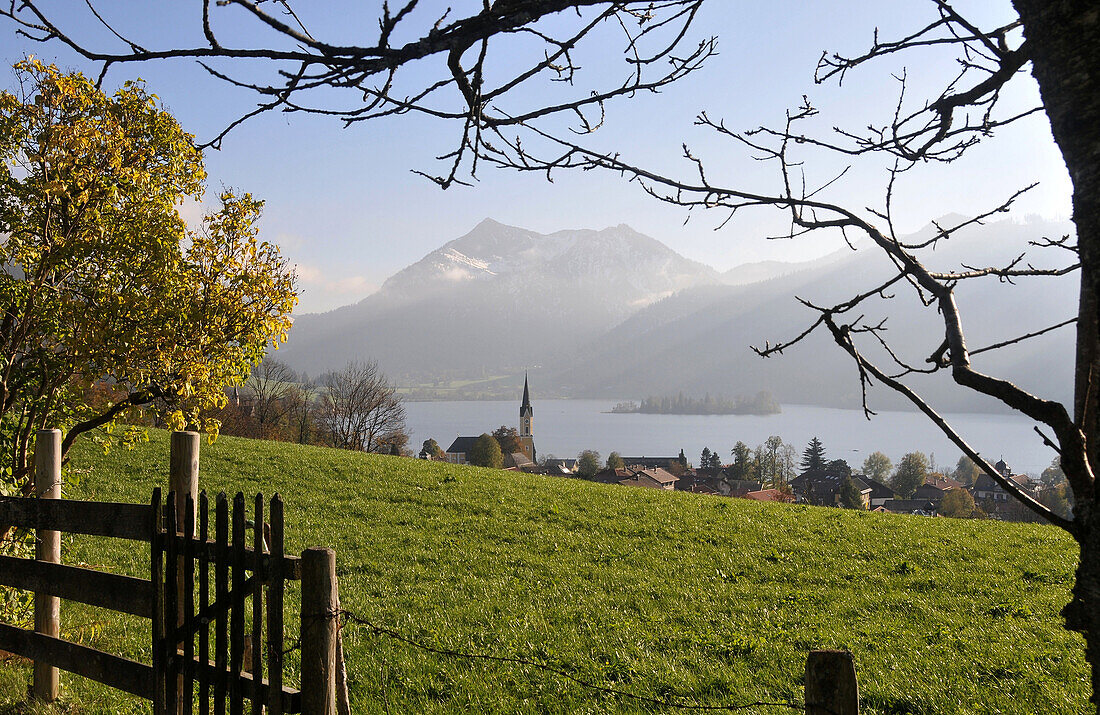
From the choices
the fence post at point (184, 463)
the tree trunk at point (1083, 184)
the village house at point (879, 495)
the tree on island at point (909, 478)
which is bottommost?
the village house at point (879, 495)

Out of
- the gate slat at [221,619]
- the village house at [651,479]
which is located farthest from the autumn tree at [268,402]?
the gate slat at [221,619]

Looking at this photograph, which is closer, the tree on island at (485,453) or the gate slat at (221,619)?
the gate slat at (221,619)

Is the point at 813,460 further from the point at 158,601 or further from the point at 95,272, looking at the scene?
the point at 158,601

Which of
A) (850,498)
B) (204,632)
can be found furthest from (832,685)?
(850,498)

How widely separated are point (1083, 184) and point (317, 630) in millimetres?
3095

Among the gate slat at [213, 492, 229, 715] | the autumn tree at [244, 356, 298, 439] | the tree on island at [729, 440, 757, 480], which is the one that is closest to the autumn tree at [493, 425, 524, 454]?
the autumn tree at [244, 356, 298, 439]

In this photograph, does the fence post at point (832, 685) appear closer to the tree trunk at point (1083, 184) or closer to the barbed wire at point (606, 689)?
the tree trunk at point (1083, 184)

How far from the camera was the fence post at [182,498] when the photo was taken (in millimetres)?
3584

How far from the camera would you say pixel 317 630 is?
3.02m

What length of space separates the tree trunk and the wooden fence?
8.81 feet

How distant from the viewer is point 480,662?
6.81 meters

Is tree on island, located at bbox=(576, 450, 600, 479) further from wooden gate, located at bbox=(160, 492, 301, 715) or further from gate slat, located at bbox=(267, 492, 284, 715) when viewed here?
gate slat, located at bbox=(267, 492, 284, 715)

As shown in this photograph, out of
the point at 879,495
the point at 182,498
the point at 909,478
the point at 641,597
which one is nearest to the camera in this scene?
the point at 182,498

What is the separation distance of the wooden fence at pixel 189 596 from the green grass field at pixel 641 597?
1.65 metres
